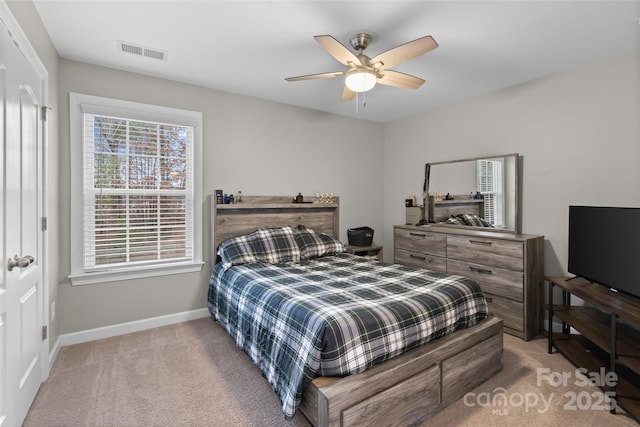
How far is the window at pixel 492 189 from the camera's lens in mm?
3484

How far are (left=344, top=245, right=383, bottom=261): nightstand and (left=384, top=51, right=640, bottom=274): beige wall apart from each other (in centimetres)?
160

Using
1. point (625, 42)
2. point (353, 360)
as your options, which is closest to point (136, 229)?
point (353, 360)

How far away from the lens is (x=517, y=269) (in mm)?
2969

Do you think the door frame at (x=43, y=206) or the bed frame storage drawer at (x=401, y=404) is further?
the door frame at (x=43, y=206)

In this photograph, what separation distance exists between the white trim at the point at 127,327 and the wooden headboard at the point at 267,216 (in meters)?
0.69

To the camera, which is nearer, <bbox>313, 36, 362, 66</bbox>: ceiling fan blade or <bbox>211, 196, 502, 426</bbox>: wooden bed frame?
<bbox>211, 196, 502, 426</bbox>: wooden bed frame

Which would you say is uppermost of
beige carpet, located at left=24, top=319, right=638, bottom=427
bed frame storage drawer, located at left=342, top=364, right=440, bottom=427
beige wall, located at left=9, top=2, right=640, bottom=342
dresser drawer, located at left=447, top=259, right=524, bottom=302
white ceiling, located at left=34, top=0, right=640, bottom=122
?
white ceiling, located at left=34, top=0, right=640, bottom=122

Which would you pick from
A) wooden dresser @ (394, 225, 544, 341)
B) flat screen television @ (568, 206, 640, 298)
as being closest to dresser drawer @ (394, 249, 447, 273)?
wooden dresser @ (394, 225, 544, 341)

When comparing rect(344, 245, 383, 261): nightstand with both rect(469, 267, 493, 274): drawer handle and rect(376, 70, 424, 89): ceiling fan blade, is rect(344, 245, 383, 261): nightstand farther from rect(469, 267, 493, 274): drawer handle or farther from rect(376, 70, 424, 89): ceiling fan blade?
rect(376, 70, 424, 89): ceiling fan blade

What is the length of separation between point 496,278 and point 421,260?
937 millimetres

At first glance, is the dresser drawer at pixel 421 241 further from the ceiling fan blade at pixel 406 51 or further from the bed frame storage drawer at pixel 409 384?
the ceiling fan blade at pixel 406 51

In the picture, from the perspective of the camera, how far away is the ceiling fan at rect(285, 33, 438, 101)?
6.52 ft

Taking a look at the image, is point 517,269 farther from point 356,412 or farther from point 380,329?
point 356,412

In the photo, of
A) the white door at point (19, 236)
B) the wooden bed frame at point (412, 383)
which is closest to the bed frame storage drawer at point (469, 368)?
the wooden bed frame at point (412, 383)
